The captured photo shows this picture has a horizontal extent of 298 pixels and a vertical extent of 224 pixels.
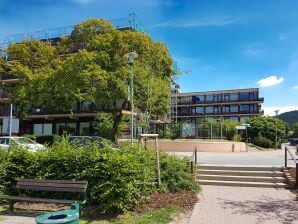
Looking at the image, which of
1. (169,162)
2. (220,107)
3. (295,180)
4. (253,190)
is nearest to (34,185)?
(169,162)

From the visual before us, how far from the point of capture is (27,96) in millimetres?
36031

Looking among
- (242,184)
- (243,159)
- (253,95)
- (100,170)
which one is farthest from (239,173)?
(253,95)

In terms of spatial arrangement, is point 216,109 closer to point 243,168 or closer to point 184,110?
point 184,110

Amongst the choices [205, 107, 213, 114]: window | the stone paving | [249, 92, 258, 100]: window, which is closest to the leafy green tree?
the stone paving

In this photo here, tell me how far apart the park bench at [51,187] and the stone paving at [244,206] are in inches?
112

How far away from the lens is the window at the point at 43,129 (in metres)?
49.0

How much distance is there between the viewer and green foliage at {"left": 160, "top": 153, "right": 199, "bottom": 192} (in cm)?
1139

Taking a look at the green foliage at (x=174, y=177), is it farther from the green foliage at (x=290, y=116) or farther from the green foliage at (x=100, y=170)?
the green foliage at (x=290, y=116)

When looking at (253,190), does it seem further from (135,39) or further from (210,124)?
(210,124)

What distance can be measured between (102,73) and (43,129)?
75.3 feet

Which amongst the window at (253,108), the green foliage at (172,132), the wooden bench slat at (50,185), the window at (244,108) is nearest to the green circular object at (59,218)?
the wooden bench slat at (50,185)

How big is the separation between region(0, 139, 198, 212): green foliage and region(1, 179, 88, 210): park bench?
371 millimetres

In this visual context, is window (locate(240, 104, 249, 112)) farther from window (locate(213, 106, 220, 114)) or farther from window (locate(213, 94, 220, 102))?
window (locate(213, 94, 220, 102))

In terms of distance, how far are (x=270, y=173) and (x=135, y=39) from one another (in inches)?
810
